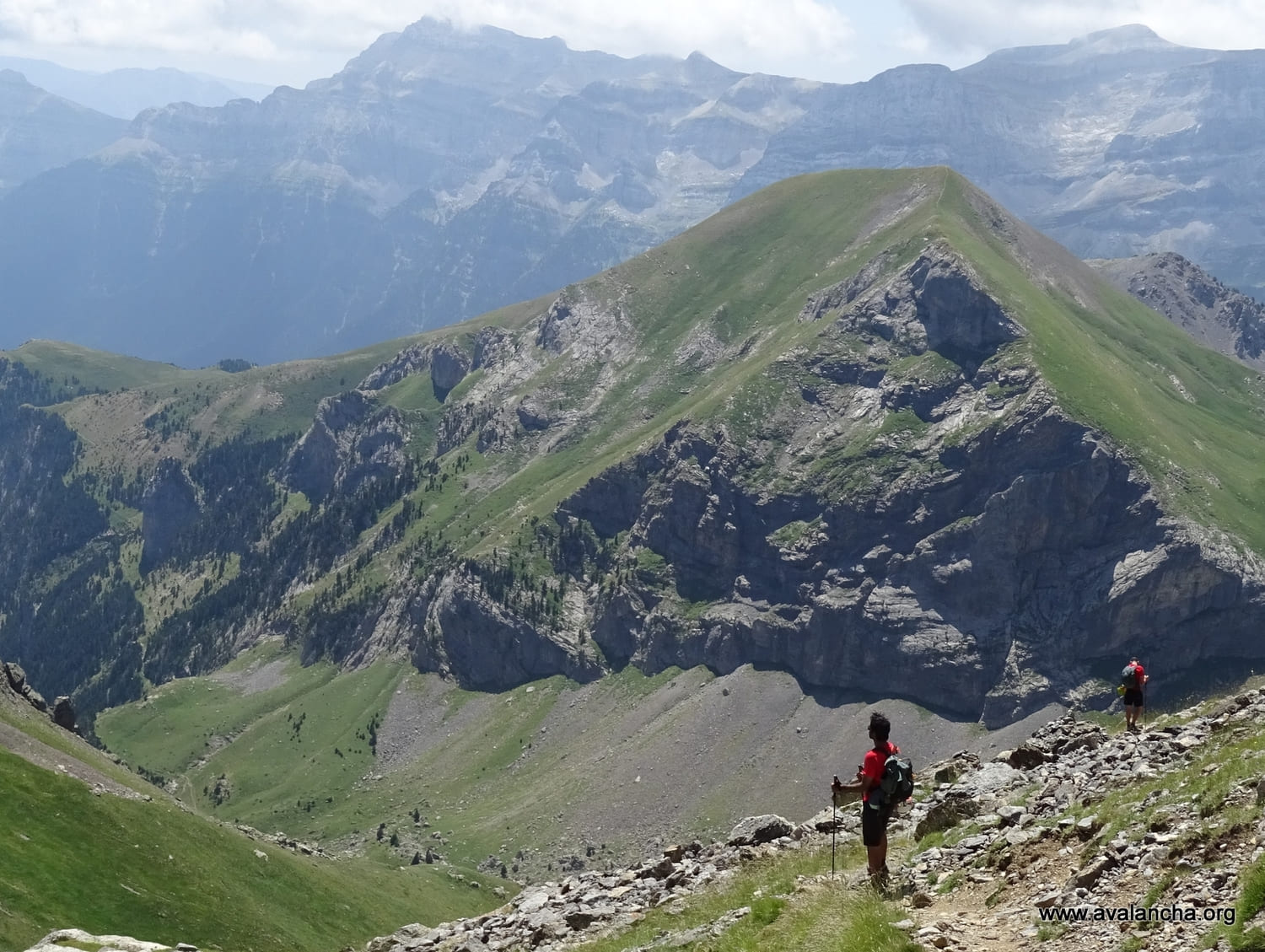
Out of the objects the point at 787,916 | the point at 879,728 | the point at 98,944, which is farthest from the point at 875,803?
the point at 98,944

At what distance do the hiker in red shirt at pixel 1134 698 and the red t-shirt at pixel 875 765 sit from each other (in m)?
24.5

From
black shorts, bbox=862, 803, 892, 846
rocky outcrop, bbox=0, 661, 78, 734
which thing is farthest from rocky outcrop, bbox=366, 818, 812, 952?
rocky outcrop, bbox=0, 661, 78, 734

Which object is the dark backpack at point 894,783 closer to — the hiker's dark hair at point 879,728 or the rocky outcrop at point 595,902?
the hiker's dark hair at point 879,728

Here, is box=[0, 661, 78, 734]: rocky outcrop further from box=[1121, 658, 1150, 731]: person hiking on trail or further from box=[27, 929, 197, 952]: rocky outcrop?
box=[1121, 658, 1150, 731]: person hiking on trail

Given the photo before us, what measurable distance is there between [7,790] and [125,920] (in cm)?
1828

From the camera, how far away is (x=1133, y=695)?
56031 mm

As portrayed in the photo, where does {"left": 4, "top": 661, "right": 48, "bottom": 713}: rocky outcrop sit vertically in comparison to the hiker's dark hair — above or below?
below

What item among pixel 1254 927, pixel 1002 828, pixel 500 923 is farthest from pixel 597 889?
pixel 1254 927

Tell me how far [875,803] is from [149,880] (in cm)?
8005

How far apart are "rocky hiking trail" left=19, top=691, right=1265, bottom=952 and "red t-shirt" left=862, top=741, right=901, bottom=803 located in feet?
9.76

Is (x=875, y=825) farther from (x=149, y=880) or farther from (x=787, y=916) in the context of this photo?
(x=149, y=880)

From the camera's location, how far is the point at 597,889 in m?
51.9

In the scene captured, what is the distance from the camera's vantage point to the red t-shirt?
34312mm

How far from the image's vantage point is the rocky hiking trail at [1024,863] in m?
28.0
